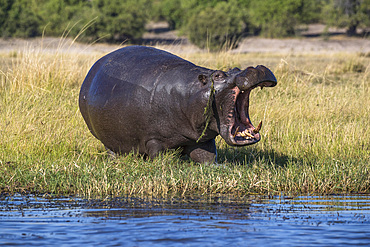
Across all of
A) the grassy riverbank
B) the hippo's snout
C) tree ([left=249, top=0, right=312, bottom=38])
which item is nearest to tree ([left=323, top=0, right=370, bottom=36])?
tree ([left=249, top=0, right=312, bottom=38])

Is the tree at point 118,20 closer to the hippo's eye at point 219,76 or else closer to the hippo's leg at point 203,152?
the hippo's leg at point 203,152

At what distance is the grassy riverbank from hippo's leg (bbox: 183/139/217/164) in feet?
0.34

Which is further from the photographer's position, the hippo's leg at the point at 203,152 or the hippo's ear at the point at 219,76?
the hippo's leg at the point at 203,152

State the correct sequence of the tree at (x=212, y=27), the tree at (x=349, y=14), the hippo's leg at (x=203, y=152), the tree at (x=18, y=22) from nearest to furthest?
the hippo's leg at (x=203, y=152), the tree at (x=212, y=27), the tree at (x=18, y=22), the tree at (x=349, y=14)

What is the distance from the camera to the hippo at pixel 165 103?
4.48 m

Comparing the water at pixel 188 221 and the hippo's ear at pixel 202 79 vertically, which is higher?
the hippo's ear at pixel 202 79

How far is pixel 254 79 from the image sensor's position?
422cm

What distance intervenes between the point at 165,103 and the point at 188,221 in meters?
1.29

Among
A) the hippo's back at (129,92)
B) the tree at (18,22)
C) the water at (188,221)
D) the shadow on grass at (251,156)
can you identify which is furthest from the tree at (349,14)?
the water at (188,221)

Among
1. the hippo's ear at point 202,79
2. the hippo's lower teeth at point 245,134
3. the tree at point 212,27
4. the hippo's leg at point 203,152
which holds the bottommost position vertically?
the tree at point 212,27

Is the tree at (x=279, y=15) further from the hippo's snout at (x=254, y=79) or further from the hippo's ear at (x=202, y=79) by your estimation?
the hippo's snout at (x=254, y=79)

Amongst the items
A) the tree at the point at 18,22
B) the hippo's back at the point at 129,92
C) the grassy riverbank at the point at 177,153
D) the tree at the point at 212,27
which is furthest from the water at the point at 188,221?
the tree at the point at 18,22

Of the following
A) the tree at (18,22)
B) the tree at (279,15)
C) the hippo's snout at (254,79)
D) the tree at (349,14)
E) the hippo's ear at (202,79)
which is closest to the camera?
the hippo's snout at (254,79)

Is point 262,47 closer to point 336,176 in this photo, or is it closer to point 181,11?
point 181,11
